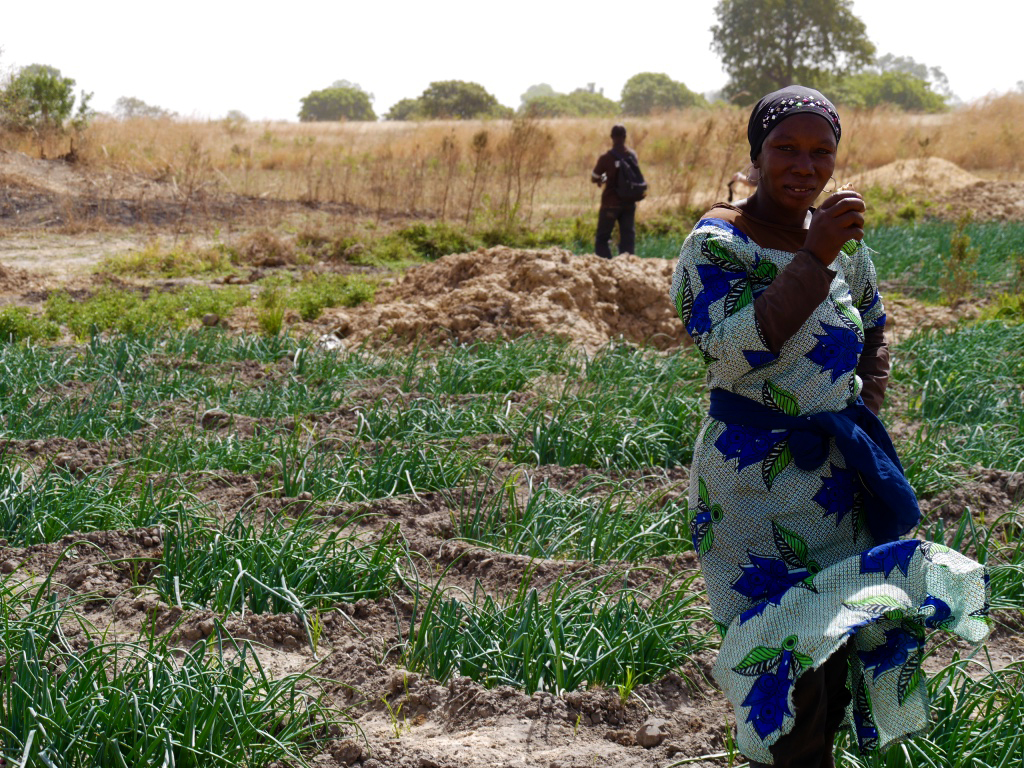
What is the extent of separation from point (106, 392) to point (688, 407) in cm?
316

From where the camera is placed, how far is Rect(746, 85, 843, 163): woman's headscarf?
2.01m

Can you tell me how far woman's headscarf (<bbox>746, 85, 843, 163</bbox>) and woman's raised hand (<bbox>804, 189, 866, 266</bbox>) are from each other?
0.65 feet

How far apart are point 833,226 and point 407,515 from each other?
2.53 metres

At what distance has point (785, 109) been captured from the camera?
79.1 inches

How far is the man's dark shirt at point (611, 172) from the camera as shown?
1132 centimetres

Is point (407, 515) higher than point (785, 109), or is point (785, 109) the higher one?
point (785, 109)

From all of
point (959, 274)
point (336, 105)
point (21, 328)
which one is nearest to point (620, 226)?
point (959, 274)

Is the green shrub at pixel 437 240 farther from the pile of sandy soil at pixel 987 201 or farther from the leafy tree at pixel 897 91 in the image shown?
the leafy tree at pixel 897 91

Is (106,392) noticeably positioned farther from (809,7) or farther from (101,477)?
(809,7)

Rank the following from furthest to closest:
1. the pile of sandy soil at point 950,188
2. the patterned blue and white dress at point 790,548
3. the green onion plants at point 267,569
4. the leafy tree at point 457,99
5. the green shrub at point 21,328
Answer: the leafy tree at point 457,99 → the pile of sandy soil at point 950,188 → the green shrub at point 21,328 → the green onion plants at point 267,569 → the patterned blue and white dress at point 790,548

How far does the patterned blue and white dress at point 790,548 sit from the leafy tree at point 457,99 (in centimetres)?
5168

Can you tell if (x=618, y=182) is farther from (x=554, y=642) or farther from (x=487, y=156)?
(x=554, y=642)

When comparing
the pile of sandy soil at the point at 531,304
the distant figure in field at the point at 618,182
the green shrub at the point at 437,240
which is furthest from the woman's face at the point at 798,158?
the green shrub at the point at 437,240

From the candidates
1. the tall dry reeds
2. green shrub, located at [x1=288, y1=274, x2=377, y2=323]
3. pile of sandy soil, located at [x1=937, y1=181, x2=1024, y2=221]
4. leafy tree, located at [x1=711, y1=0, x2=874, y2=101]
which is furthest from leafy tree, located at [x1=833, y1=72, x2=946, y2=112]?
green shrub, located at [x1=288, y1=274, x2=377, y2=323]
